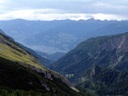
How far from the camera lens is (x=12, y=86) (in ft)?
556

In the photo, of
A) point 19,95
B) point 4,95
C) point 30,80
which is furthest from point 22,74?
point 4,95

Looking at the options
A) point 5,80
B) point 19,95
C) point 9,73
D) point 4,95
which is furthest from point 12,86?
point 4,95

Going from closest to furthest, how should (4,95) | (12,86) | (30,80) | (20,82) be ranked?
(4,95) → (12,86) → (20,82) → (30,80)

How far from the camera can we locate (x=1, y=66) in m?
197

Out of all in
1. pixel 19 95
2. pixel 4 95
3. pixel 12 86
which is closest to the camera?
pixel 4 95

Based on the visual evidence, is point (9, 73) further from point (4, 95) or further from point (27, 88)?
point (4, 95)

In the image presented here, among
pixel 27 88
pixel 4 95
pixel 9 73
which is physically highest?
pixel 9 73

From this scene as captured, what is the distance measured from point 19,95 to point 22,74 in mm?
89372

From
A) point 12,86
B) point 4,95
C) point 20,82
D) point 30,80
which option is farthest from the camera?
point 30,80

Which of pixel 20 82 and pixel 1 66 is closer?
pixel 20 82

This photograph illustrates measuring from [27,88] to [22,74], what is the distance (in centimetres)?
2289

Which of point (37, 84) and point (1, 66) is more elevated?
point (1, 66)

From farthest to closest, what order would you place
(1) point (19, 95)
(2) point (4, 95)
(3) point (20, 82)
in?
(3) point (20, 82), (1) point (19, 95), (2) point (4, 95)

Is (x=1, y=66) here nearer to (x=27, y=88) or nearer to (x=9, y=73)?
(x=9, y=73)
